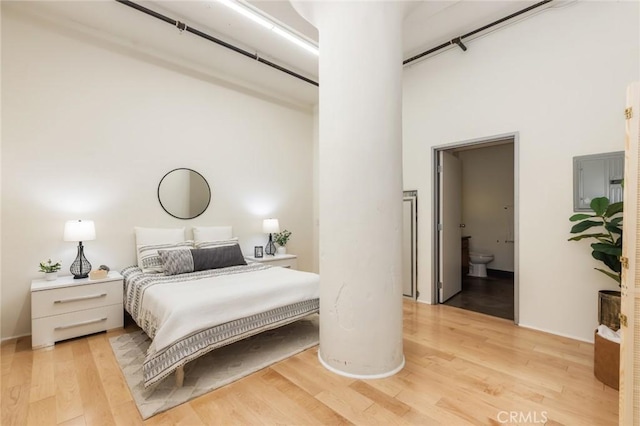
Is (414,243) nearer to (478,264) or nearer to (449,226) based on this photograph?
(449,226)

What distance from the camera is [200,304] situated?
87.7 inches

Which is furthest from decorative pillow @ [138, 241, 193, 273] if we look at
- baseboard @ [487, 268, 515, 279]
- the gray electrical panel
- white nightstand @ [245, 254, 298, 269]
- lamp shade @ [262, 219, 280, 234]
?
baseboard @ [487, 268, 515, 279]

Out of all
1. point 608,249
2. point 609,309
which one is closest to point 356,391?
point 609,309

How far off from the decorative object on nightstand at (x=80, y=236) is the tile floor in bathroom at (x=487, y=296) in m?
4.34

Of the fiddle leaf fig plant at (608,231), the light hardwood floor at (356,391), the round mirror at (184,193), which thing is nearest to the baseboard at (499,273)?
the light hardwood floor at (356,391)

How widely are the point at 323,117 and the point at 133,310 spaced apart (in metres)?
2.56

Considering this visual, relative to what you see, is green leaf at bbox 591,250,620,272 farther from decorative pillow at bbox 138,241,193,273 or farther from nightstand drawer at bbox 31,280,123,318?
nightstand drawer at bbox 31,280,123,318

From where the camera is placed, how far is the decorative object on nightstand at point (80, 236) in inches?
115

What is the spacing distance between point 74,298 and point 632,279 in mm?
4150

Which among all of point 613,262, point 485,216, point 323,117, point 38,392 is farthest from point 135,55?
point 485,216

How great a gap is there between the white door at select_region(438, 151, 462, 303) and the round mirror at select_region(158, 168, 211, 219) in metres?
3.32

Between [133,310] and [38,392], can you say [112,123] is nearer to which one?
[133,310]

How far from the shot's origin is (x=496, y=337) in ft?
9.51

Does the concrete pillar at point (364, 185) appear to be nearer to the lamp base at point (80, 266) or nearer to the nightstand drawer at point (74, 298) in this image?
the nightstand drawer at point (74, 298)
